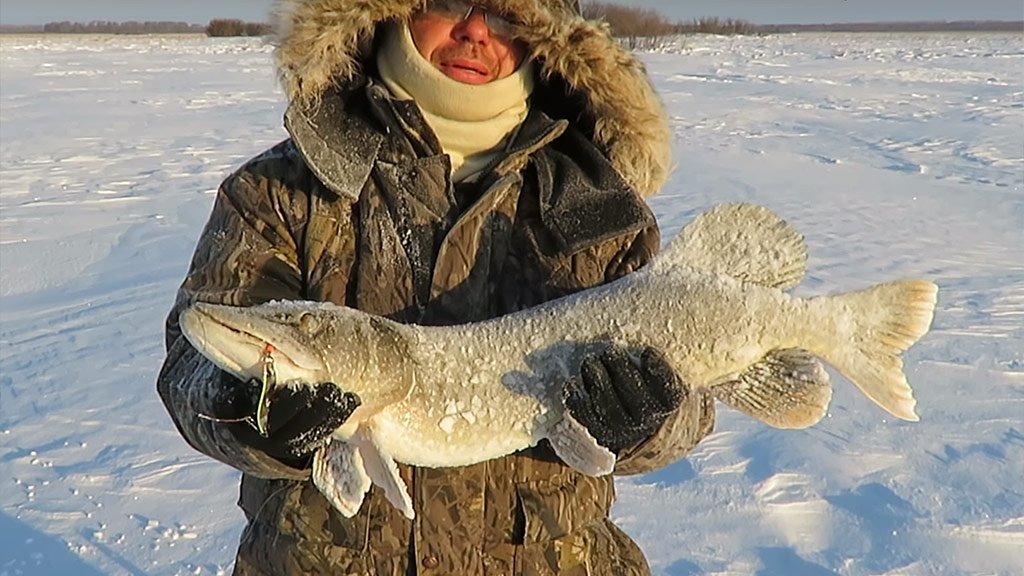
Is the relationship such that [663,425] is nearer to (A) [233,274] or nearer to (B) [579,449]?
(B) [579,449]

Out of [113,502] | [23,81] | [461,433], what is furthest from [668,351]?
[23,81]

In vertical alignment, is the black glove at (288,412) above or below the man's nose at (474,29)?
below

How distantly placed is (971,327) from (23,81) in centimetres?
2046

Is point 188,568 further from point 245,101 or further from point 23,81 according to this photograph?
point 23,81

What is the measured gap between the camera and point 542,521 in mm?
1854

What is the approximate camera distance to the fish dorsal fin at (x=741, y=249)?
183cm

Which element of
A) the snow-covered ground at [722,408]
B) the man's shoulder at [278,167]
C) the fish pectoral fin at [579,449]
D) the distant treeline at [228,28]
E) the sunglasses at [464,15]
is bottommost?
the distant treeline at [228,28]

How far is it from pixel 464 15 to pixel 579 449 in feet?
3.40

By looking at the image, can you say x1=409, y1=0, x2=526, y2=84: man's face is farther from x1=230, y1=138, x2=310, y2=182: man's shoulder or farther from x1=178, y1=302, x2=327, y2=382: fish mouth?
x1=178, y1=302, x2=327, y2=382: fish mouth

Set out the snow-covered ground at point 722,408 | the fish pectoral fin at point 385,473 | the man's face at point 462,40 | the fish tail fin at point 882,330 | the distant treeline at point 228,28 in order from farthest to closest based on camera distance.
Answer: the distant treeline at point 228,28 → the snow-covered ground at point 722,408 → the man's face at point 462,40 → the fish tail fin at point 882,330 → the fish pectoral fin at point 385,473

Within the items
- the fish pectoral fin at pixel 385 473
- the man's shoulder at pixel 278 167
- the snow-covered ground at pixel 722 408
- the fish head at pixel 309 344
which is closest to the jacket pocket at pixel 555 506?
the fish pectoral fin at pixel 385 473

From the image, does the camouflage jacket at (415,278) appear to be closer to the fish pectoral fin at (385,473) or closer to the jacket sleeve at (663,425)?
the jacket sleeve at (663,425)

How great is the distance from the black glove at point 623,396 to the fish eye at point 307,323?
0.50 metres

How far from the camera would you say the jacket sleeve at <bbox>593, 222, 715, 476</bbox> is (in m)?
1.81
